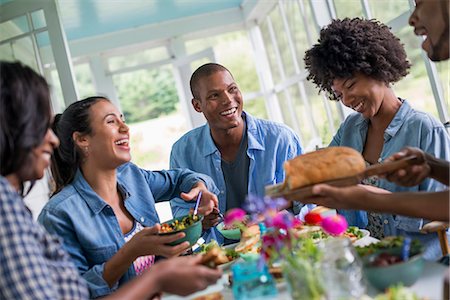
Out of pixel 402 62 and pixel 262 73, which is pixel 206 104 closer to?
pixel 402 62

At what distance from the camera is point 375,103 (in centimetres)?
239

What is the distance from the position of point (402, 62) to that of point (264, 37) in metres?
5.08

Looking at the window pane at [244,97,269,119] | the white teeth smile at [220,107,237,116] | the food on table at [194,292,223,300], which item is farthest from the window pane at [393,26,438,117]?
the window pane at [244,97,269,119]

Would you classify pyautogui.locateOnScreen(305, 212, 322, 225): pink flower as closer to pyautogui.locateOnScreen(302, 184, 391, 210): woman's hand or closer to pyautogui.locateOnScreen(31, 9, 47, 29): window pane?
pyautogui.locateOnScreen(302, 184, 391, 210): woman's hand

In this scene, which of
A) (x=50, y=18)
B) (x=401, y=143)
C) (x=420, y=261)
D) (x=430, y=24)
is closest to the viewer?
(x=420, y=261)

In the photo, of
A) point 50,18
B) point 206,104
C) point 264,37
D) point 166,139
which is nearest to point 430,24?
point 206,104

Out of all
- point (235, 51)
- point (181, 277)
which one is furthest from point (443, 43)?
point (235, 51)

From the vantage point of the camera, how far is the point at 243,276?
140 centimetres

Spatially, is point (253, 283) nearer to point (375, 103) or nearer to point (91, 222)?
point (91, 222)

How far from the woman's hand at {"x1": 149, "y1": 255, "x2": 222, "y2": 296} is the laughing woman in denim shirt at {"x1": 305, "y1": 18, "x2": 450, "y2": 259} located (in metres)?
1.20

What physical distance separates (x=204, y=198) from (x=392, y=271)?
118 centimetres

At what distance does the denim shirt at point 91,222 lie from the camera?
2008 mm

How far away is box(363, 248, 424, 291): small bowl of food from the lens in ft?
4.22

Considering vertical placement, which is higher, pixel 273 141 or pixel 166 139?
pixel 166 139
